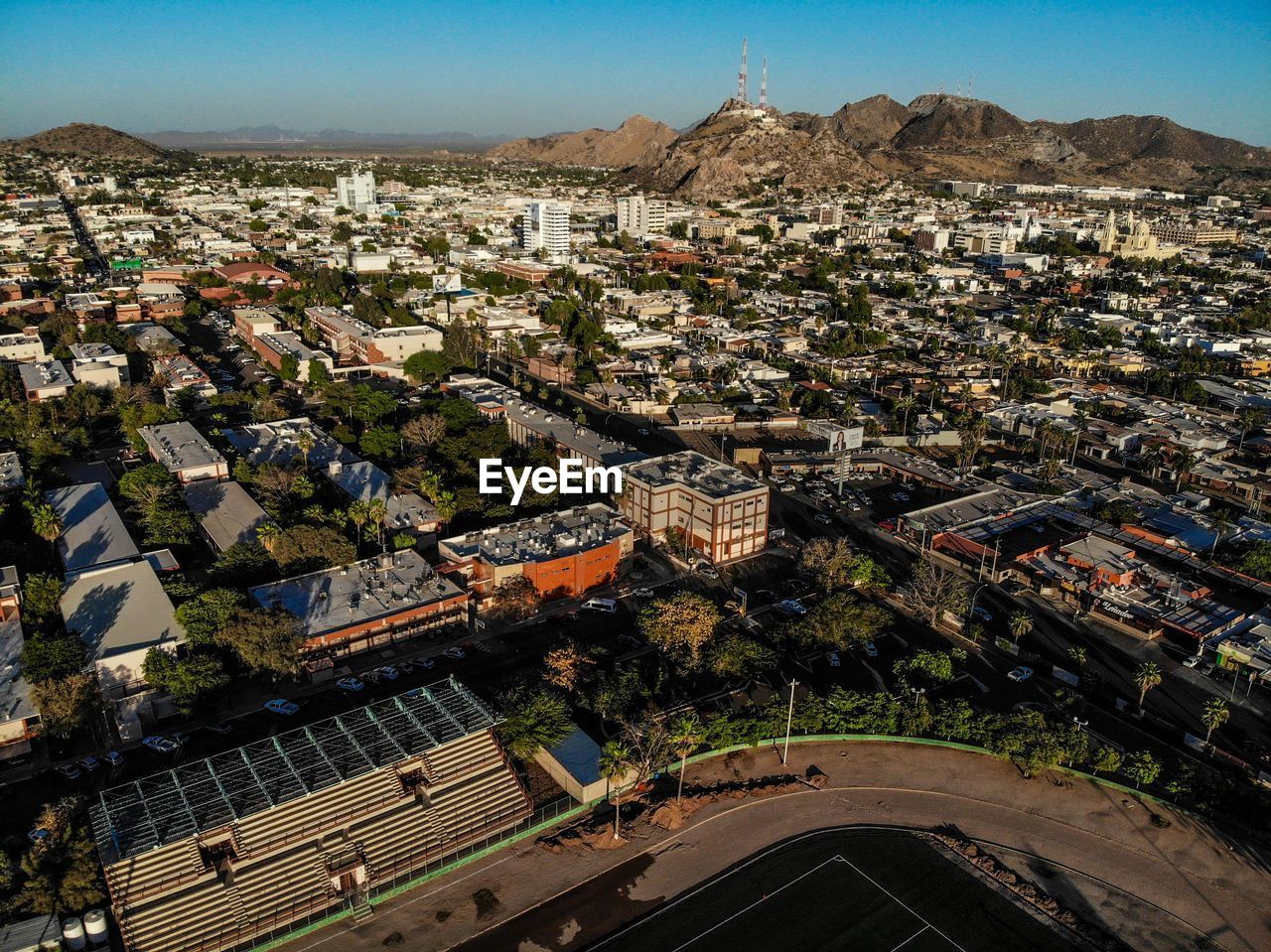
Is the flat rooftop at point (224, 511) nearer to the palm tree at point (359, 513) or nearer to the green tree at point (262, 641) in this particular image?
the palm tree at point (359, 513)

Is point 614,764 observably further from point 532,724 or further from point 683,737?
point 532,724

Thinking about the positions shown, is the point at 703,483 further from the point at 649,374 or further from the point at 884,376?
the point at 884,376

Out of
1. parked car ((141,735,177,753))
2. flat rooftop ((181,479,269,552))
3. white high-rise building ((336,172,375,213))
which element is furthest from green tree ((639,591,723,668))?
white high-rise building ((336,172,375,213))

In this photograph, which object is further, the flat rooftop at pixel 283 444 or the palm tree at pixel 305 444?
the flat rooftop at pixel 283 444

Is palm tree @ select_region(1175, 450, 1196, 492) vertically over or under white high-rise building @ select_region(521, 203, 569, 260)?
under

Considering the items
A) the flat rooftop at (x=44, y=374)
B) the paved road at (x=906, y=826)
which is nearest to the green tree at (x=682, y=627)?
the paved road at (x=906, y=826)

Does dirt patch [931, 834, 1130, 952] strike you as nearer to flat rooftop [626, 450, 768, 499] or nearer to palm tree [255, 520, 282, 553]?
flat rooftop [626, 450, 768, 499]
